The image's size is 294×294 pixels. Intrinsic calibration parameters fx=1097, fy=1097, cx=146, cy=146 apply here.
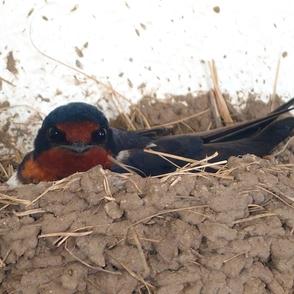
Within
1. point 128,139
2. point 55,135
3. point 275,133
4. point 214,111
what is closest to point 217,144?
point 275,133

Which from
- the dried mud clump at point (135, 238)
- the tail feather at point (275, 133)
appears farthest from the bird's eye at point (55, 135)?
the tail feather at point (275, 133)

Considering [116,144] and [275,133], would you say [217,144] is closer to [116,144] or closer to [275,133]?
[275,133]

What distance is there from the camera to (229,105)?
547cm

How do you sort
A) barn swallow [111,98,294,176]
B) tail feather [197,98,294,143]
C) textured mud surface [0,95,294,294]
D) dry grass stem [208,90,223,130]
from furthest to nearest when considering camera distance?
dry grass stem [208,90,223,130]
tail feather [197,98,294,143]
barn swallow [111,98,294,176]
textured mud surface [0,95,294,294]

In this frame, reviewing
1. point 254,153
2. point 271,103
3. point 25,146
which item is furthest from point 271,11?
point 25,146

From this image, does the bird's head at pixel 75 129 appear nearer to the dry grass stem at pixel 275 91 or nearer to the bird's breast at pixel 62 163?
the bird's breast at pixel 62 163

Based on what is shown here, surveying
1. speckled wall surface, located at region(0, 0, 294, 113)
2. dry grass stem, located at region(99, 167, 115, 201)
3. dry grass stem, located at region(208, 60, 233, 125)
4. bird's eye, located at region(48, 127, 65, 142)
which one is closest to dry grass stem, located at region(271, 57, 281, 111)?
speckled wall surface, located at region(0, 0, 294, 113)

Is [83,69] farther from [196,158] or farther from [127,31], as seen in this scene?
[196,158]

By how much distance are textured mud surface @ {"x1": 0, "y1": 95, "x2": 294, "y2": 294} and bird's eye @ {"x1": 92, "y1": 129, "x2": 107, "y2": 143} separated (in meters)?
0.39

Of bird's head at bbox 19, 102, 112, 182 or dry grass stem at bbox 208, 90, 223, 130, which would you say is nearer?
bird's head at bbox 19, 102, 112, 182

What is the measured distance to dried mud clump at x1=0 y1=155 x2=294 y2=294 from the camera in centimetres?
415

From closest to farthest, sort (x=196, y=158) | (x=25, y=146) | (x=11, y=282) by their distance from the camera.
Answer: (x=11, y=282), (x=196, y=158), (x=25, y=146)

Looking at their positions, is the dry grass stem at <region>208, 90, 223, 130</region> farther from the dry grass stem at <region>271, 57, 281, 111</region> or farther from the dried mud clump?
the dried mud clump

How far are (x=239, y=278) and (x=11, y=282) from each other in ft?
2.89
